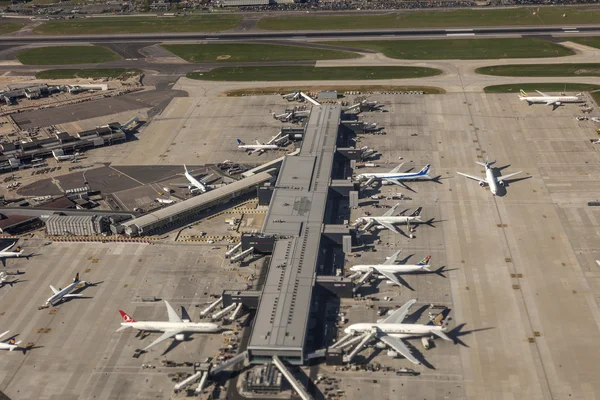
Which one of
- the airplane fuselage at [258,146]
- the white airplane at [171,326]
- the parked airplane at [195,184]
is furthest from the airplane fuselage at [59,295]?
the airplane fuselage at [258,146]

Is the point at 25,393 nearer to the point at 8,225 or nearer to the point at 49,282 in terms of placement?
the point at 49,282

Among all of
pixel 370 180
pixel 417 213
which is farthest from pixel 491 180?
pixel 370 180

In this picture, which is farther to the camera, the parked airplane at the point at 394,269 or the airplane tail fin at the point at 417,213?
the airplane tail fin at the point at 417,213

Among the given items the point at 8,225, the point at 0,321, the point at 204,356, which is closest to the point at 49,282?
the point at 0,321

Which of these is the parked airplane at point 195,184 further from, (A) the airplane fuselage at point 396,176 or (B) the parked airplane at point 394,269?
Answer: (B) the parked airplane at point 394,269

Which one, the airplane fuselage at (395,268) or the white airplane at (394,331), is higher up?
the airplane fuselage at (395,268)

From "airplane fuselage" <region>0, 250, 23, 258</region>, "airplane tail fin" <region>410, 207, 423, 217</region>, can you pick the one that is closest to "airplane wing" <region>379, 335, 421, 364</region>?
"airplane tail fin" <region>410, 207, 423, 217</region>
